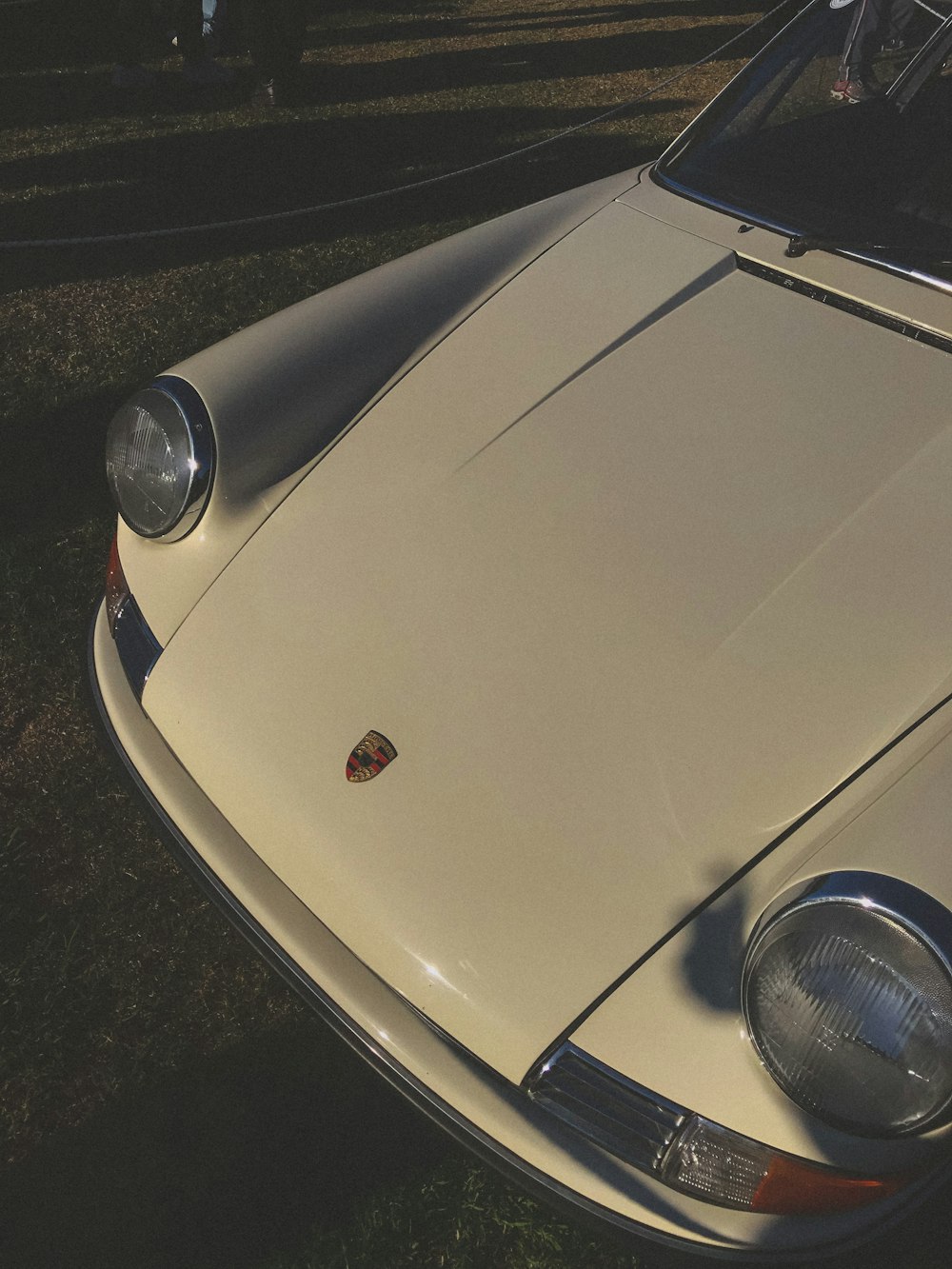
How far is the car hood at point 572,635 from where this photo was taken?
1533mm

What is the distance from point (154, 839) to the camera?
243 centimetres

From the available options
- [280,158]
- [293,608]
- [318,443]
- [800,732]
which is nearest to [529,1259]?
[800,732]

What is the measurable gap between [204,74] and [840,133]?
5.89 meters

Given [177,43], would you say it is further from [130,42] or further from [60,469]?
[60,469]

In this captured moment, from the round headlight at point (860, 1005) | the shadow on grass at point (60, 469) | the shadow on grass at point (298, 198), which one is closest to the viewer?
the round headlight at point (860, 1005)

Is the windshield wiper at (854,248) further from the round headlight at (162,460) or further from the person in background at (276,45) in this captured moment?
the person in background at (276,45)

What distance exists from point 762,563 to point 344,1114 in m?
1.24

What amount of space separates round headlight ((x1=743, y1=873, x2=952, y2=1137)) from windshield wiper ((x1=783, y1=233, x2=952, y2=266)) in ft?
4.31

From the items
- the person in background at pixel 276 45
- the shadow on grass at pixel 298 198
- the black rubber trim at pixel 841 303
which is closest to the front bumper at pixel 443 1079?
the black rubber trim at pixel 841 303

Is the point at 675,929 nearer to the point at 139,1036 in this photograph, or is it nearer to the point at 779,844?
the point at 779,844

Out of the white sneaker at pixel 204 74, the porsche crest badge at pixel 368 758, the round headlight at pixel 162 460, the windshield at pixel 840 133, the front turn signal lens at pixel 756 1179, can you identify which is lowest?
the white sneaker at pixel 204 74

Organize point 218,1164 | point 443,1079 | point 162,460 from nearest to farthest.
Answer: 1. point 443,1079
2. point 218,1164
3. point 162,460

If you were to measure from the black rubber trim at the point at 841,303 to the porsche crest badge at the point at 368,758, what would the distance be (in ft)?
4.05

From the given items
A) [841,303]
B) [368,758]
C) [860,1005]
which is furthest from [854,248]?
[860,1005]
